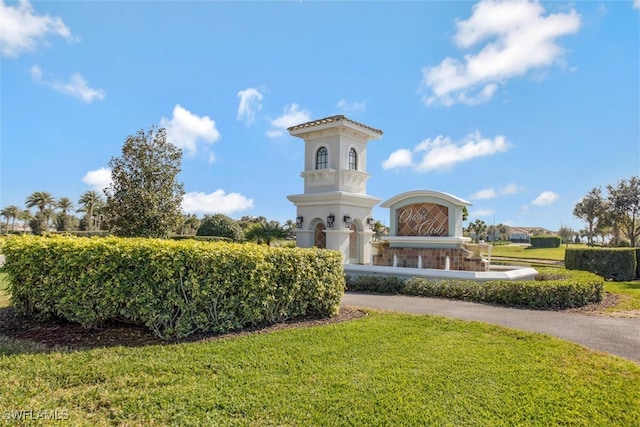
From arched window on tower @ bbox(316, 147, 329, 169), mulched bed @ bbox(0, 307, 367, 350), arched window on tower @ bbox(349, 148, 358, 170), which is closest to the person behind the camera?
mulched bed @ bbox(0, 307, 367, 350)

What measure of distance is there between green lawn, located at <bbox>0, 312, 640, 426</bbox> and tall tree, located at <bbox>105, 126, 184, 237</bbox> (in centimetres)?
1023

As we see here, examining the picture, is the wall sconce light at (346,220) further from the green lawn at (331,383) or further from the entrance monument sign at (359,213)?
the green lawn at (331,383)

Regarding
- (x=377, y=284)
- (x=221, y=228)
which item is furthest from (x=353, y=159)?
(x=221, y=228)

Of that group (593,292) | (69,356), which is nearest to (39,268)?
(69,356)

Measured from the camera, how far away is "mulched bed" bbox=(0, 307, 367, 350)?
248 inches

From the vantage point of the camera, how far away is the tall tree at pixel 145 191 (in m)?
15.2

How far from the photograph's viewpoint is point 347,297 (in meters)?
11.6

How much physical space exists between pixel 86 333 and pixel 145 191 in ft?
31.1

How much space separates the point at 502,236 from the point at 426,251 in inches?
3097

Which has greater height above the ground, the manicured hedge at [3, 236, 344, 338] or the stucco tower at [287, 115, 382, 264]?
the stucco tower at [287, 115, 382, 264]

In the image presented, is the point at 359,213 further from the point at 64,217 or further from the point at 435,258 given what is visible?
the point at 64,217

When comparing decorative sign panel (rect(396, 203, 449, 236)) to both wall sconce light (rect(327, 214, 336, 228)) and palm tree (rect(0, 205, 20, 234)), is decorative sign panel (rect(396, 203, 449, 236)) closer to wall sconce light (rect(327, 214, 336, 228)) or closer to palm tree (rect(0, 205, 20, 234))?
wall sconce light (rect(327, 214, 336, 228))

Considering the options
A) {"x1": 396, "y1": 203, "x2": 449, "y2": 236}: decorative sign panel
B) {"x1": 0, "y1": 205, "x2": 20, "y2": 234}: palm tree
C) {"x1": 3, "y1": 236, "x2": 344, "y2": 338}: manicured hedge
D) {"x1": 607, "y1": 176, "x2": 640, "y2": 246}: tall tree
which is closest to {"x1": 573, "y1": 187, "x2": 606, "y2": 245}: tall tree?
{"x1": 607, "y1": 176, "x2": 640, "y2": 246}: tall tree

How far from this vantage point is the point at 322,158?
698 inches
